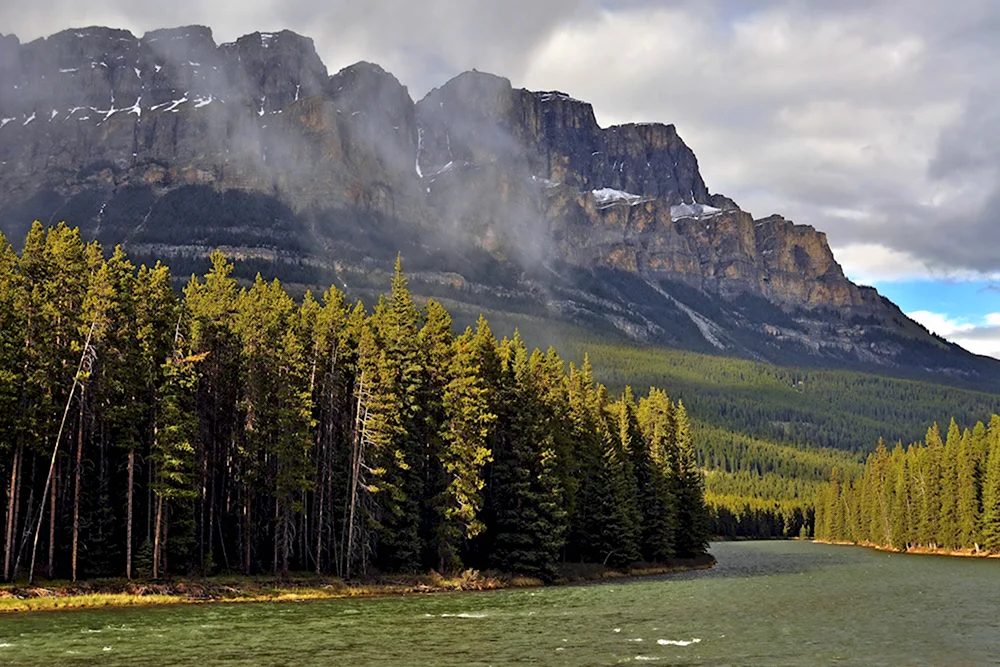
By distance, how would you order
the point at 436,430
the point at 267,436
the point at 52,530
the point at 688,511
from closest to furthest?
the point at 52,530, the point at 267,436, the point at 436,430, the point at 688,511

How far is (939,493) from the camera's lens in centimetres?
12500

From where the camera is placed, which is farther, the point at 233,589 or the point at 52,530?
the point at 233,589

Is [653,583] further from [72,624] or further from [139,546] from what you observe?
[72,624]

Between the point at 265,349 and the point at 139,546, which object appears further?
the point at 265,349

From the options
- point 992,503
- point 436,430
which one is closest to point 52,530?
point 436,430

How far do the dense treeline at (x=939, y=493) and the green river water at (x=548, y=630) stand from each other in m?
59.7

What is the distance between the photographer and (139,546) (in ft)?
179

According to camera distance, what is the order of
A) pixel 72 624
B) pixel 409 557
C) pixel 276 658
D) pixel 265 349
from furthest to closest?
pixel 409 557
pixel 265 349
pixel 72 624
pixel 276 658

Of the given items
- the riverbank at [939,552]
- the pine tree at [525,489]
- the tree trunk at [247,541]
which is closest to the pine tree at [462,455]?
the pine tree at [525,489]

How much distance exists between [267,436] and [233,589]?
10.2m

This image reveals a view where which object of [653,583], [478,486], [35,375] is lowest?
[653,583]

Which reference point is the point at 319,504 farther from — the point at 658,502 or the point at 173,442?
the point at 658,502

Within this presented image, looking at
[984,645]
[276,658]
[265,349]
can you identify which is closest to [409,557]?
[265,349]

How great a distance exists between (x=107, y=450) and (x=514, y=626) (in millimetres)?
28485
